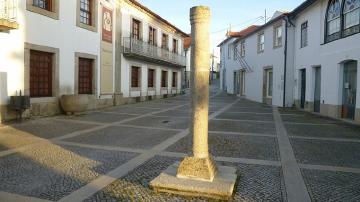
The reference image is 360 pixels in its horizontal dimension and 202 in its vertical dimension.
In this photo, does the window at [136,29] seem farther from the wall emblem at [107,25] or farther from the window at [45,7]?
the window at [45,7]

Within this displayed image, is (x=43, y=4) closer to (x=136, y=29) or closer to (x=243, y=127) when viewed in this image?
(x=243, y=127)

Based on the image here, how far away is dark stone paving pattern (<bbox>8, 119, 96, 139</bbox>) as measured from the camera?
31.4 ft

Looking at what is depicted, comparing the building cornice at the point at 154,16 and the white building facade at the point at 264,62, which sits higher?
the building cornice at the point at 154,16

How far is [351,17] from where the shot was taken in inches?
533

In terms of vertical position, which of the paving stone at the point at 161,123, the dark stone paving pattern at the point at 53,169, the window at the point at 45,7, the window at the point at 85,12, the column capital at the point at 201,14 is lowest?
the dark stone paving pattern at the point at 53,169

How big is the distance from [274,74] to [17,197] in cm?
1973

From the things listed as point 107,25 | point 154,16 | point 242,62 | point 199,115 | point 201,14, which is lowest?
point 199,115

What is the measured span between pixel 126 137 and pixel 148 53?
14740mm

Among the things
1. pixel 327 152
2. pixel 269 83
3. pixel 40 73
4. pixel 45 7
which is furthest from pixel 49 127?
pixel 269 83

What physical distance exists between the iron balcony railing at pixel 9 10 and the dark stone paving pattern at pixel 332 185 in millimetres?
9803

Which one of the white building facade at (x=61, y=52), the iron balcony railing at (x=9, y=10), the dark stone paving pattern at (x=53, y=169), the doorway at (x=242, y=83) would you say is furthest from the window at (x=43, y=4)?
the doorway at (x=242, y=83)

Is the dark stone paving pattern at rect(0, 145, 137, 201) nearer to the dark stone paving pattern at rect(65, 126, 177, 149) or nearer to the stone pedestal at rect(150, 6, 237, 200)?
the dark stone paving pattern at rect(65, 126, 177, 149)

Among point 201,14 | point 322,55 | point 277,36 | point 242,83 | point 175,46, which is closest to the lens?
point 201,14

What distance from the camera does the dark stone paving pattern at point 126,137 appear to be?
27.3ft
